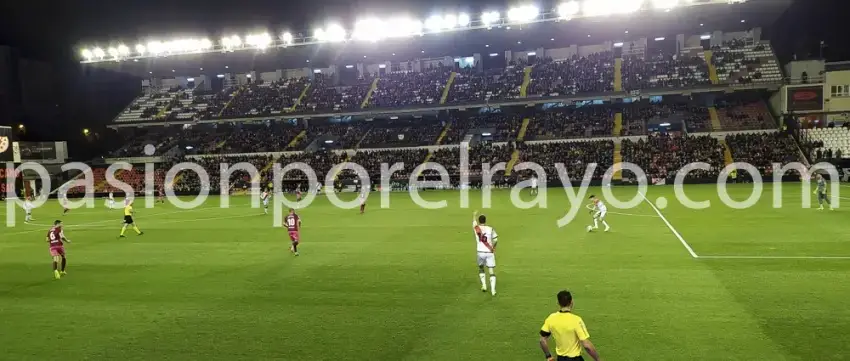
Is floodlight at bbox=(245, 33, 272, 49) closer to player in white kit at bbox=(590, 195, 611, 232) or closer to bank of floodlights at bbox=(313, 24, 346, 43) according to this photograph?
bank of floodlights at bbox=(313, 24, 346, 43)

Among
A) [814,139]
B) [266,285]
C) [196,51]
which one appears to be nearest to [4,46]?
[196,51]

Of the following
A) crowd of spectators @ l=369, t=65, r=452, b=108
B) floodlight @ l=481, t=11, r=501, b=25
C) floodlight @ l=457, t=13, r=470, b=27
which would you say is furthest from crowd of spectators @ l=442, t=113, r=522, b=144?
floodlight @ l=481, t=11, r=501, b=25

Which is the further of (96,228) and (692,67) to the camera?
(692,67)

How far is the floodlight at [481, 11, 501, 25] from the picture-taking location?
153ft

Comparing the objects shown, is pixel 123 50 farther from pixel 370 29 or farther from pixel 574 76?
pixel 574 76

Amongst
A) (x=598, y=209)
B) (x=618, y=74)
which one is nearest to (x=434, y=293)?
(x=598, y=209)

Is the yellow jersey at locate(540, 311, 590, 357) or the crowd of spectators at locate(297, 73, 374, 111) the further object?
the crowd of spectators at locate(297, 73, 374, 111)

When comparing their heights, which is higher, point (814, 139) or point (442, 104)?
point (442, 104)

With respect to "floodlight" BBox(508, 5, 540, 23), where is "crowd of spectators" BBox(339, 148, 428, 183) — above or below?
below

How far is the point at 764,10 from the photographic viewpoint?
44438mm

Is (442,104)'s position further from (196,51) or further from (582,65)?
(196,51)

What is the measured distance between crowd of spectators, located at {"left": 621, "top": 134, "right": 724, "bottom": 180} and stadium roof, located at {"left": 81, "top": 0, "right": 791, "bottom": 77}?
10.8 metres

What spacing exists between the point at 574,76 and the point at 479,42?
1094 centimetres

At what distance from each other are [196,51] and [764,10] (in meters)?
54.2
